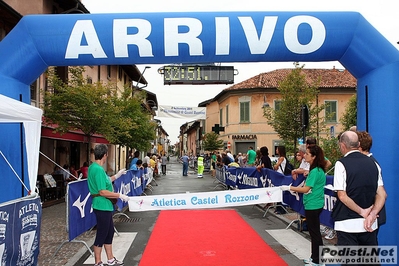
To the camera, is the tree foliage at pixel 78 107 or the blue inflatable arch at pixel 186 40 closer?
the blue inflatable arch at pixel 186 40

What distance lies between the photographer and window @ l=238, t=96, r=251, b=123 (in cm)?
3981

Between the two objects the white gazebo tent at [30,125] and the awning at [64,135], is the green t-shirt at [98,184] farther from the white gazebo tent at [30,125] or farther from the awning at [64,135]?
the awning at [64,135]

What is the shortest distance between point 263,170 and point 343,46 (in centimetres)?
568

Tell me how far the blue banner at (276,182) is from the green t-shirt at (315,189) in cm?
106

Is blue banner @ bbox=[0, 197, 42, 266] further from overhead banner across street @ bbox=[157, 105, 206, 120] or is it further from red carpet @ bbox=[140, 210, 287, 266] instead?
overhead banner across street @ bbox=[157, 105, 206, 120]

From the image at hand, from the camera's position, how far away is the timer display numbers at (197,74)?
14.6 meters

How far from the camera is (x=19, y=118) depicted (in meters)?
5.77

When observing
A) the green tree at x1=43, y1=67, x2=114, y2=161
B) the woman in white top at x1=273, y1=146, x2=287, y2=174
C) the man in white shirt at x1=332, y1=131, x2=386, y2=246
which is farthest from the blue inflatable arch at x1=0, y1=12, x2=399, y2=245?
the green tree at x1=43, y1=67, x2=114, y2=161

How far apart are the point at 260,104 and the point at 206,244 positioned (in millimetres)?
32760

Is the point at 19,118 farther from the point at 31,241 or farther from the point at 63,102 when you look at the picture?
the point at 63,102

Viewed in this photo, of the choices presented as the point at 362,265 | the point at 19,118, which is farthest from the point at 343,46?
the point at 19,118

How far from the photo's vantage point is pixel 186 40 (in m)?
7.18

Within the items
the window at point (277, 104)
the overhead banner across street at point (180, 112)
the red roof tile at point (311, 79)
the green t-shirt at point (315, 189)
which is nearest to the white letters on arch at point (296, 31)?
the green t-shirt at point (315, 189)

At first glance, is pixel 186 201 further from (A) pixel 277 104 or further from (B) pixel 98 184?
(A) pixel 277 104
